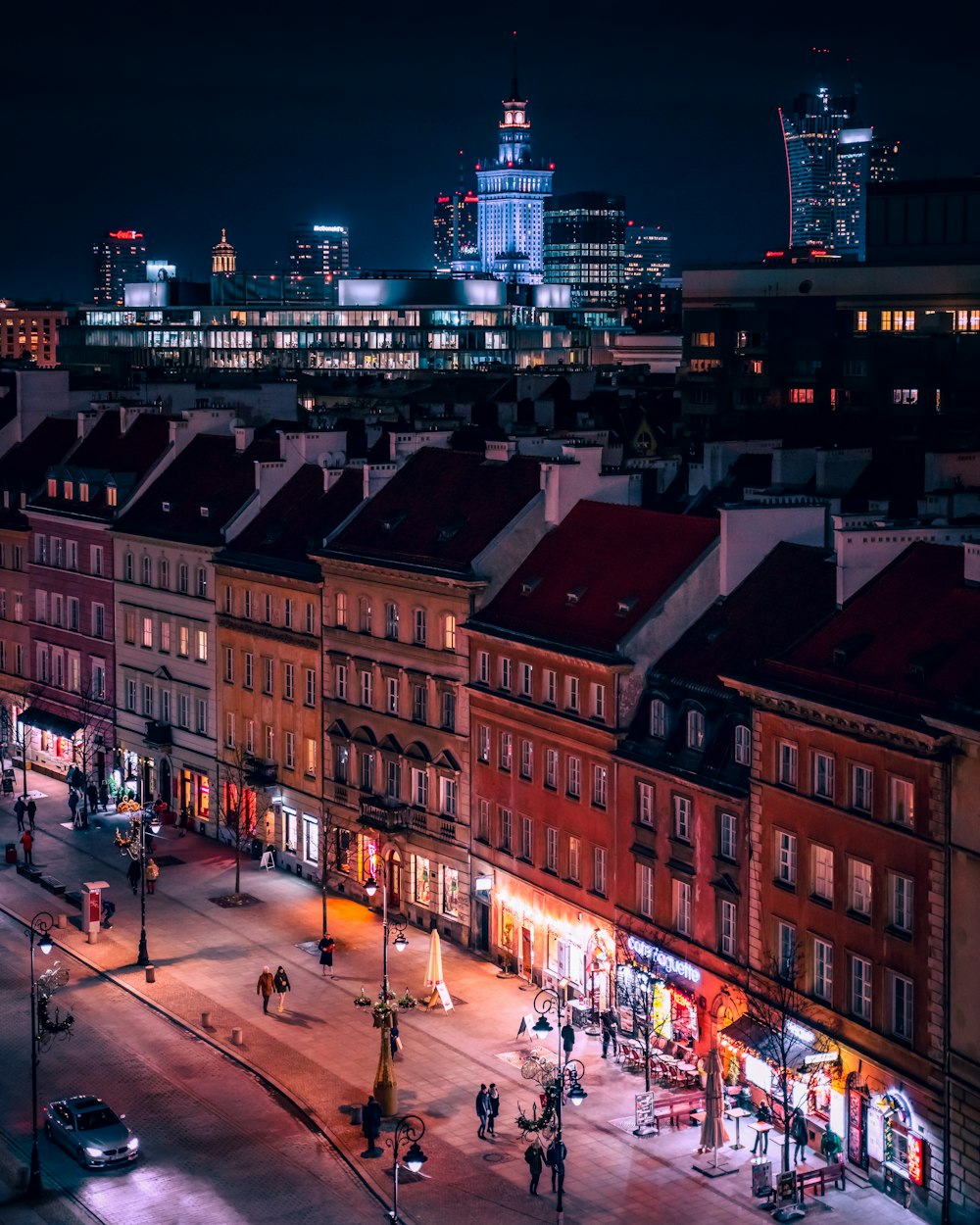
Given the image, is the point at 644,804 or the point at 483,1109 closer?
the point at 483,1109

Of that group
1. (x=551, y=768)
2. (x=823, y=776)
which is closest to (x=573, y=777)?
(x=551, y=768)

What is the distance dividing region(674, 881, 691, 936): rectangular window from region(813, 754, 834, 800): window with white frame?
9.03 metres

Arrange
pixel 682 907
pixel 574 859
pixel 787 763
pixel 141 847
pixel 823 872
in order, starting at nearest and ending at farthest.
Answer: pixel 823 872
pixel 787 763
pixel 682 907
pixel 574 859
pixel 141 847

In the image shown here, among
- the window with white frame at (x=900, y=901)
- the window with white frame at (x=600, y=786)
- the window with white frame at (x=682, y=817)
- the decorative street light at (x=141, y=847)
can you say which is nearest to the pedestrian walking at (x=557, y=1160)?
the window with white frame at (x=900, y=901)

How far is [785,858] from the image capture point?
6838 cm

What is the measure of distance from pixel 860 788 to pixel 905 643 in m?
4.32

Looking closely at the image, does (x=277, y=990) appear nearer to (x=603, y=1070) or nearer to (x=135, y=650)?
(x=603, y=1070)

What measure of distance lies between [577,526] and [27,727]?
46.2m

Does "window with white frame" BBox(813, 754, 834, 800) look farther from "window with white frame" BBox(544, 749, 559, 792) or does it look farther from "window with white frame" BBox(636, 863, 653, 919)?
"window with white frame" BBox(544, 749, 559, 792)

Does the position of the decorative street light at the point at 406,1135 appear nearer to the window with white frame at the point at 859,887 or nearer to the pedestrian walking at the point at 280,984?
the pedestrian walking at the point at 280,984

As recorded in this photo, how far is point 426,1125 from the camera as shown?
→ 69.2m

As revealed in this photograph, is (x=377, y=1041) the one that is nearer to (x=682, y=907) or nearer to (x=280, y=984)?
(x=280, y=984)

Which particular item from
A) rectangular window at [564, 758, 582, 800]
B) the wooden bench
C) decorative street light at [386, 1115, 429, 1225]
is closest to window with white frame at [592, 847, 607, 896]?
rectangular window at [564, 758, 582, 800]

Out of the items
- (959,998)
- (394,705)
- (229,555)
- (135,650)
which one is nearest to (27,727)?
(135,650)
